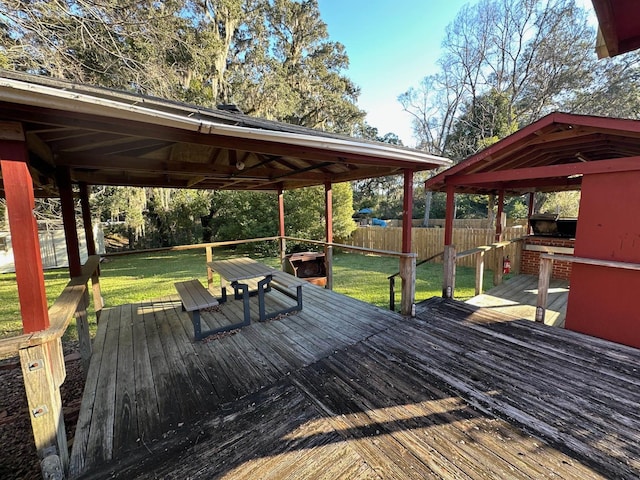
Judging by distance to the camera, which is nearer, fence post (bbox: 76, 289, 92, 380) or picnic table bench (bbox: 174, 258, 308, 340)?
fence post (bbox: 76, 289, 92, 380)

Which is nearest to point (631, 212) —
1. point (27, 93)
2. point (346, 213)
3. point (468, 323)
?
point (468, 323)

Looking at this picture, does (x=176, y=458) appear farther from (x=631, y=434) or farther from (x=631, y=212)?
(x=631, y=212)

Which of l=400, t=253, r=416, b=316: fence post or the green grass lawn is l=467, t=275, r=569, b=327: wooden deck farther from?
l=400, t=253, r=416, b=316: fence post

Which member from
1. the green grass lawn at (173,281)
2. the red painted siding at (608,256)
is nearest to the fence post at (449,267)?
the red painted siding at (608,256)

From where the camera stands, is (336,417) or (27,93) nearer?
(27,93)

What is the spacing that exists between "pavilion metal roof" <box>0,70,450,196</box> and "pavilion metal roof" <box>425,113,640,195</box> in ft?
2.96

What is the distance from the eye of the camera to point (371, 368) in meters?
2.75

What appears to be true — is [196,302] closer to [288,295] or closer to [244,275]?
[244,275]

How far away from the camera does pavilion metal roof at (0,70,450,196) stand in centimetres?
167

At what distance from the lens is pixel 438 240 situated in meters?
11.4

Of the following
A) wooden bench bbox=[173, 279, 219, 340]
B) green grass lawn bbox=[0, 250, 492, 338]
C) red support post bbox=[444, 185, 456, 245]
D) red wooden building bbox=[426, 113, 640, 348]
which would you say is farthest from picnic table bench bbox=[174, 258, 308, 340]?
A: red wooden building bbox=[426, 113, 640, 348]

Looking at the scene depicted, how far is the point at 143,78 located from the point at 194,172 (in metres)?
3.87

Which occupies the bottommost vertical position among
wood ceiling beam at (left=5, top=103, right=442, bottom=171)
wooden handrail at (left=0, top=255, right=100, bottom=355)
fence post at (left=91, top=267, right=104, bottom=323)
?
fence post at (left=91, top=267, right=104, bottom=323)

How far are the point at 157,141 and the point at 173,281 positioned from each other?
21.3 feet
